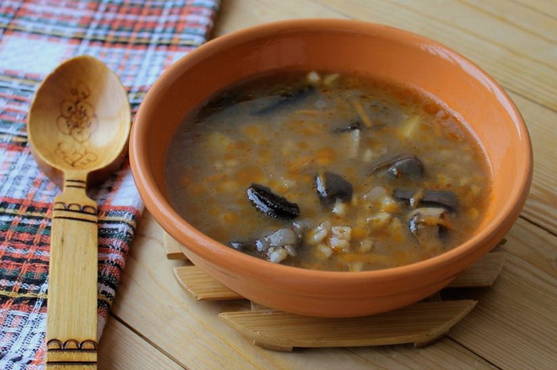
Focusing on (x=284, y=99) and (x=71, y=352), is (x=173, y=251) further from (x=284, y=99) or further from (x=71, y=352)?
(x=284, y=99)

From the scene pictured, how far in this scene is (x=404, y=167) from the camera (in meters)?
1.59

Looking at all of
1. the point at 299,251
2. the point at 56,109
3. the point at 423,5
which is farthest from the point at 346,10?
the point at 299,251

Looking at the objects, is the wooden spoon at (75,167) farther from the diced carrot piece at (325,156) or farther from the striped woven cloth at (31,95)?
the diced carrot piece at (325,156)

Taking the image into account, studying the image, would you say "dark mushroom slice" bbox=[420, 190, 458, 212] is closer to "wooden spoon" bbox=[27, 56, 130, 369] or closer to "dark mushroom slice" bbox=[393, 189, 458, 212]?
"dark mushroom slice" bbox=[393, 189, 458, 212]

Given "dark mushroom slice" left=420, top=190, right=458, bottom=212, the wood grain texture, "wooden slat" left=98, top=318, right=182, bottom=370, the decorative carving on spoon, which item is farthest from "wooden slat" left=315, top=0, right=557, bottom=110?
"wooden slat" left=98, top=318, right=182, bottom=370

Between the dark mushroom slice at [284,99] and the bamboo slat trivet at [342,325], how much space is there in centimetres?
47

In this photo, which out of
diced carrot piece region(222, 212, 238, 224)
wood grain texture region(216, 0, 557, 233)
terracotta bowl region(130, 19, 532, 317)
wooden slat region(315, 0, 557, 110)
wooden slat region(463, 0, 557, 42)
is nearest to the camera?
terracotta bowl region(130, 19, 532, 317)

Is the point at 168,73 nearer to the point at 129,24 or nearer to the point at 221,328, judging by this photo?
the point at 221,328

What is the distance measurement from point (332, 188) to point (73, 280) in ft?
1.92

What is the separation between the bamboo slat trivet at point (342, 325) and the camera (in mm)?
1431

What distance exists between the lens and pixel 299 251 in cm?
144

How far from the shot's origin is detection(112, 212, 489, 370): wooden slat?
143cm

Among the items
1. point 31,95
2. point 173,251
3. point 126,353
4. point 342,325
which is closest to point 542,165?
point 342,325

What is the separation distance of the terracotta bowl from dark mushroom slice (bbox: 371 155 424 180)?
0.17 metres
